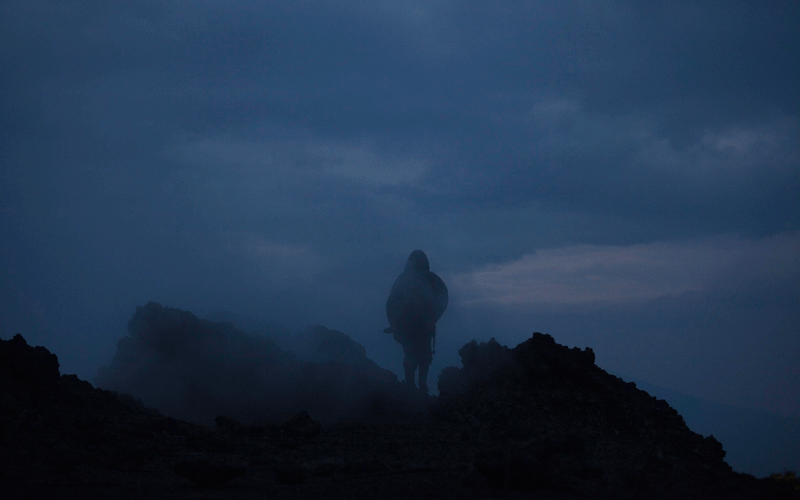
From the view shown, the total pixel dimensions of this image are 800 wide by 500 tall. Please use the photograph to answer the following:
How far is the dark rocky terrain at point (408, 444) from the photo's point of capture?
454 inches

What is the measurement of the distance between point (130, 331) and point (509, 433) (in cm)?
2334

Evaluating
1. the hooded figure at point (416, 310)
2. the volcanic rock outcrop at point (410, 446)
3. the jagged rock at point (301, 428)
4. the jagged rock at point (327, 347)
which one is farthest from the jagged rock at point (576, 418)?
the jagged rock at point (327, 347)

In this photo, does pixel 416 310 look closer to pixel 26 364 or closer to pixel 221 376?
pixel 221 376

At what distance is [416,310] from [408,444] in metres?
10.2

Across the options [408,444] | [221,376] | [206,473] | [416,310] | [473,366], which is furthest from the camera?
[221,376]

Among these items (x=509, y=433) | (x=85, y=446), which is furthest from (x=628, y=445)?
(x=85, y=446)

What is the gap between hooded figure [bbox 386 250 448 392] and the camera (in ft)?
88.1

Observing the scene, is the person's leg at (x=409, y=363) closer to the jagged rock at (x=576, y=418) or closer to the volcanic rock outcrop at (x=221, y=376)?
the volcanic rock outcrop at (x=221, y=376)

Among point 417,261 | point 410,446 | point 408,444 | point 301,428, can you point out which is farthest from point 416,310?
point 410,446

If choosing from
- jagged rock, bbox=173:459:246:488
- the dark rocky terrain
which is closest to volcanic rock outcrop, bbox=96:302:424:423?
the dark rocky terrain

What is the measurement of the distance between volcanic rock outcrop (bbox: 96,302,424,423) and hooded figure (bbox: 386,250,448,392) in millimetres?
1417

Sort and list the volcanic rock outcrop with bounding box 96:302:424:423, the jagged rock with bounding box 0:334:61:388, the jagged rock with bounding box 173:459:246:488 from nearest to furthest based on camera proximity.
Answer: the jagged rock with bounding box 173:459:246:488 → the jagged rock with bounding box 0:334:61:388 → the volcanic rock outcrop with bounding box 96:302:424:423

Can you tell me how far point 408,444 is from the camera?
16812mm

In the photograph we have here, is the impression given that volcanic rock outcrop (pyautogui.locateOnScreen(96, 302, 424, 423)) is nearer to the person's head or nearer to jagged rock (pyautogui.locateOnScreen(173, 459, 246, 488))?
the person's head
